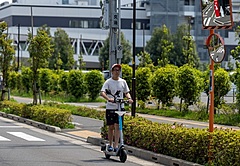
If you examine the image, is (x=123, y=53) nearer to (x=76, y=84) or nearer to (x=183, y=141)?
(x=76, y=84)

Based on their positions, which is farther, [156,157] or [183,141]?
[156,157]

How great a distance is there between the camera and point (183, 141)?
12.0 meters

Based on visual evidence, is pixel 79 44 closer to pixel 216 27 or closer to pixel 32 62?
pixel 32 62

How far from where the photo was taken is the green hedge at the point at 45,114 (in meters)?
21.1

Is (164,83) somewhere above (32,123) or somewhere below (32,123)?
above

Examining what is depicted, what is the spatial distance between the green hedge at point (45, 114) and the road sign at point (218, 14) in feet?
35.7

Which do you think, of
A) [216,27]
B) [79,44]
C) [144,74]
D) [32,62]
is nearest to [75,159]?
[216,27]

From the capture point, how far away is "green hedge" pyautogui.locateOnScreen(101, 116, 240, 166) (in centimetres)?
1054

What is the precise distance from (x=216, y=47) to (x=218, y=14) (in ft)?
2.14

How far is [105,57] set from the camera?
69.8 meters

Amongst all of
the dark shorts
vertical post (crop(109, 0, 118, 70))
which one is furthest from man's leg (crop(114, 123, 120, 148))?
vertical post (crop(109, 0, 118, 70))

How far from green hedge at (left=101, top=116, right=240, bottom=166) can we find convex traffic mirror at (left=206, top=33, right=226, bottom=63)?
57.9 inches

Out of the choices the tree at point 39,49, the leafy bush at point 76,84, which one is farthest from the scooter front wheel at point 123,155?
the leafy bush at point 76,84

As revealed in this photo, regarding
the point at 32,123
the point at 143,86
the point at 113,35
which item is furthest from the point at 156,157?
the point at 143,86
